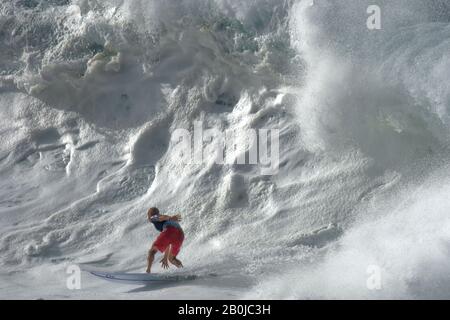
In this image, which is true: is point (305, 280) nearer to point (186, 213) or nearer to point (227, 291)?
point (227, 291)

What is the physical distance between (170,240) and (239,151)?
1445mm

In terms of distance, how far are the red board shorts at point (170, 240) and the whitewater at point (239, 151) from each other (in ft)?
0.66

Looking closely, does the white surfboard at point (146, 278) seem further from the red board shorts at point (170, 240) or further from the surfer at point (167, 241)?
the red board shorts at point (170, 240)

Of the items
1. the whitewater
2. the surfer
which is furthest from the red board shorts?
the whitewater

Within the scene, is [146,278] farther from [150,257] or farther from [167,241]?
[167,241]

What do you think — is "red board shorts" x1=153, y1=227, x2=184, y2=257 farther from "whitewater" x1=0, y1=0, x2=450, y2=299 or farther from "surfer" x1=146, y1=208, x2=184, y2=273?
"whitewater" x1=0, y1=0, x2=450, y2=299

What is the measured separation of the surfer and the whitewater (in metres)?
0.17

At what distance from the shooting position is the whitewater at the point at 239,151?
590 centimetres

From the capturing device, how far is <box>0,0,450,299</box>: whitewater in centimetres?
590

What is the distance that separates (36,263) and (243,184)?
75.0 inches

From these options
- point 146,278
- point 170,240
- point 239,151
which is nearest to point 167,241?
point 170,240

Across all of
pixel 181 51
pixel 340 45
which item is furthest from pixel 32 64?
pixel 340 45

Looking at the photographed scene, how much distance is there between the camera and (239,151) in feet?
24.5

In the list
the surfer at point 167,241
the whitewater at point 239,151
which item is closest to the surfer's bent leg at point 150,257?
the surfer at point 167,241
